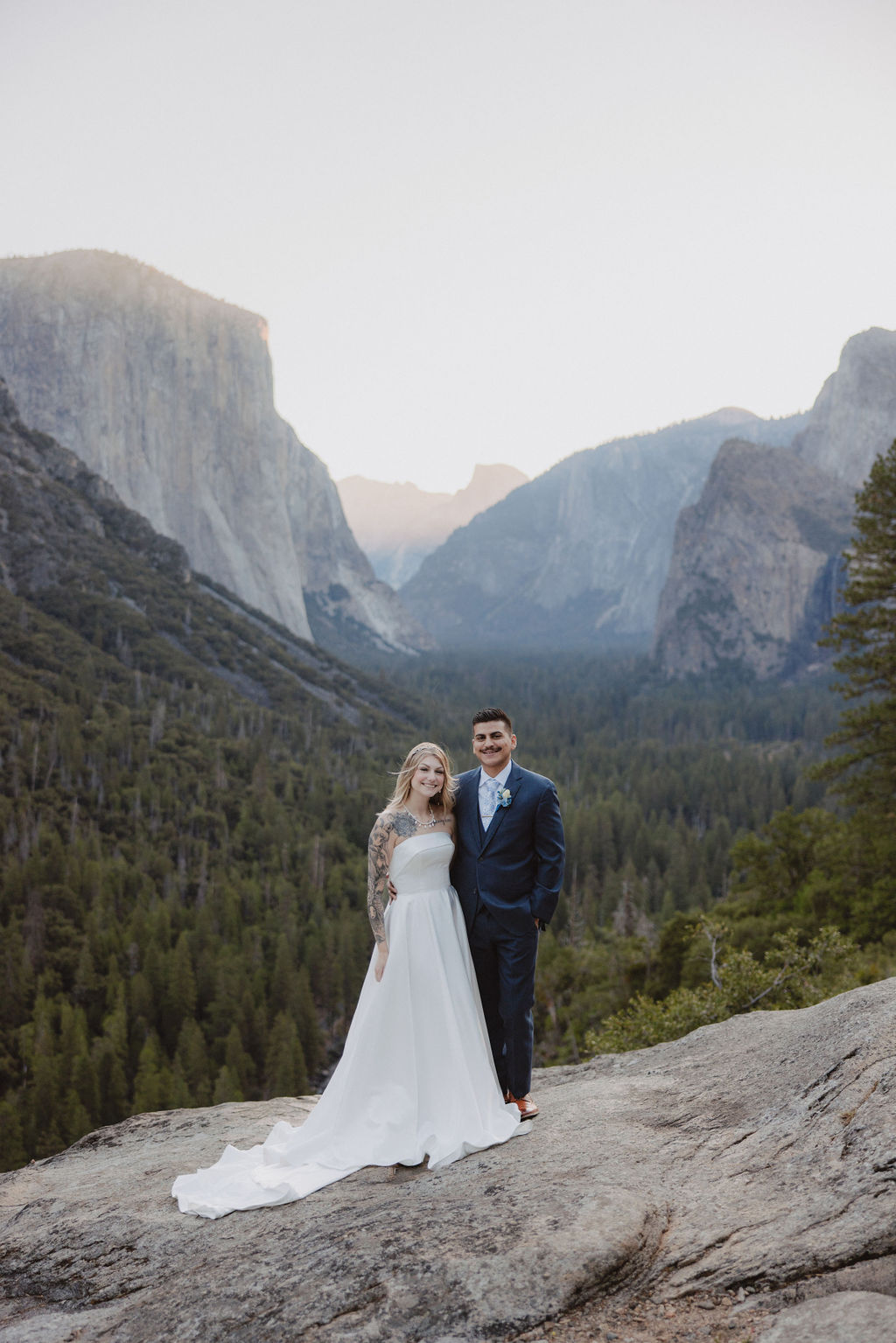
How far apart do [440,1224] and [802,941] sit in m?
25.9

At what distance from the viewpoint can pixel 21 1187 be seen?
8219 millimetres

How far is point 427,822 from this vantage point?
7.57 metres

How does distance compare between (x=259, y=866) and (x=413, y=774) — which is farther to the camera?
(x=259, y=866)

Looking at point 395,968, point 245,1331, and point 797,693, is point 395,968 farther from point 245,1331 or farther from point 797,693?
point 797,693

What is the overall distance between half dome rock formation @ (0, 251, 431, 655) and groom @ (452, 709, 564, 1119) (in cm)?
16634

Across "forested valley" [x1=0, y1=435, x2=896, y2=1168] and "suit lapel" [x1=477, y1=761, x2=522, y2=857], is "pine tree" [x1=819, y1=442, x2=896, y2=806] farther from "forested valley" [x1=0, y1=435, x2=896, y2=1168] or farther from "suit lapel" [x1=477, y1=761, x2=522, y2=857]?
"suit lapel" [x1=477, y1=761, x2=522, y2=857]

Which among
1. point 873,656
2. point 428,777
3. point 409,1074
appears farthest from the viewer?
point 873,656

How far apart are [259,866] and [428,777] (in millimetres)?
71766

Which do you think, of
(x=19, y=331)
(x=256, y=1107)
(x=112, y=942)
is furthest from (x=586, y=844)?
(x=19, y=331)

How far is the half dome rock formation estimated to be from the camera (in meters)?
158

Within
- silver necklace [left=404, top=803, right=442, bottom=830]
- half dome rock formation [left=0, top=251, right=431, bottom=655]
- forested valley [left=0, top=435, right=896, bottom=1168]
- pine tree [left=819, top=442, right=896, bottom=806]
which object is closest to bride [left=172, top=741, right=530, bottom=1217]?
silver necklace [left=404, top=803, right=442, bottom=830]

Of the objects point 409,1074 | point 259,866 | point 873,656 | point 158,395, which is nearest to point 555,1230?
point 409,1074

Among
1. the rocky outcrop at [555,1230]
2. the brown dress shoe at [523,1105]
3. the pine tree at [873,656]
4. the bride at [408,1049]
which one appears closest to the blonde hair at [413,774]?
the bride at [408,1049]

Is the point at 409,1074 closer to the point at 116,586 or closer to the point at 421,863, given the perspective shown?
the point at 421,863
